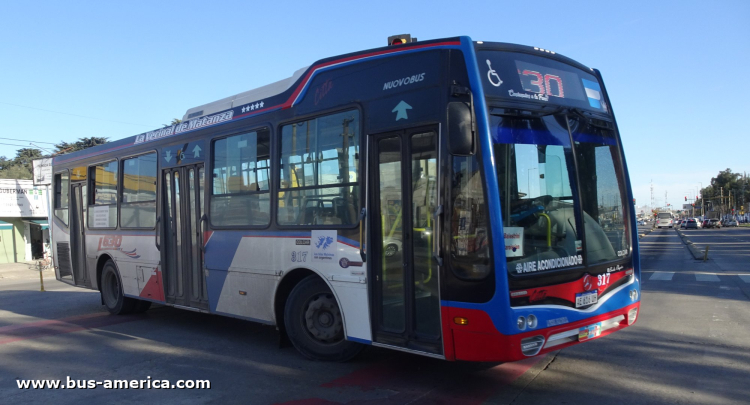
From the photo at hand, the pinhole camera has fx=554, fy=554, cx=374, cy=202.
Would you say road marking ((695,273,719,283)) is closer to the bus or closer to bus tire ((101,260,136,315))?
the bus

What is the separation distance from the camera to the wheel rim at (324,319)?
6.44m

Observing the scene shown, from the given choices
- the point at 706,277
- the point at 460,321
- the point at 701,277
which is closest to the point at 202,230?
the point at 460,321

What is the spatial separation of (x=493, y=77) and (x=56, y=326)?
885 centimetres

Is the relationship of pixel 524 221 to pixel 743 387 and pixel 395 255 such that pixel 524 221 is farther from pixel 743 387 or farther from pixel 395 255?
pixel 743 387

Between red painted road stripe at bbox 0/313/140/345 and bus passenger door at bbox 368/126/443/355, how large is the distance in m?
6.43

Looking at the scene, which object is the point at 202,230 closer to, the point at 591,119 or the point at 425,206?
the point at 425,206

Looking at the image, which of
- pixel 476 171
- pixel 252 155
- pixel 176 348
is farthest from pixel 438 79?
pixel 176 348

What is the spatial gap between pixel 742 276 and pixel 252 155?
1461 centimetres

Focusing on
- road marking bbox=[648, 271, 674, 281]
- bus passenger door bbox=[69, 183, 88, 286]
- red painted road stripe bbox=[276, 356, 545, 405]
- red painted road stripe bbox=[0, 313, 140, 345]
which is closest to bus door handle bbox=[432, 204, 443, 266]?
red painted road stripe bbox=[276, 356, 545, 405]

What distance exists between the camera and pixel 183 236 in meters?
8.83

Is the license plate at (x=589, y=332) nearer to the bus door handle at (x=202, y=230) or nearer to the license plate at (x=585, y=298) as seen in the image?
the license plate at (x=585, y=298)

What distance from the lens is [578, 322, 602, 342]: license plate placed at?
17.3 feet

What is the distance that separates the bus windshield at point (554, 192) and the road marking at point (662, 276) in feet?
34.2

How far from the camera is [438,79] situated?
→ 5320 millimetres
